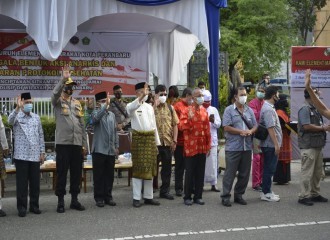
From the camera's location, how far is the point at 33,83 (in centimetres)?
1084

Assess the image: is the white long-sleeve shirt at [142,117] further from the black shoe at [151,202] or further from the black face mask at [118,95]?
the black face mask at [118,95]

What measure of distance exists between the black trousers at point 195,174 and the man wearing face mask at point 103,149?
3.75 feet

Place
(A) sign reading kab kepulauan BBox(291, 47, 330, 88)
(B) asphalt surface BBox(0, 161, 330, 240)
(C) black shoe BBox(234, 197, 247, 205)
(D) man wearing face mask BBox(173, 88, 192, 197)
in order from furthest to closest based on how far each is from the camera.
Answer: (A) sign reading kab kepulauan BBox(291, 47, 330, 88), (D) man wearing face mask BBox(173, 88, 192, 197), (C) black shoe BBox(234, 197, 247, 205), (B) asphalt surface BBox(0, 161, 330, 240)

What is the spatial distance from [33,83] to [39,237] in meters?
4.03

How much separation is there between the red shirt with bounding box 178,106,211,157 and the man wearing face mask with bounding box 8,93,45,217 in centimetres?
220

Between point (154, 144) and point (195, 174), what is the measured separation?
0.80 meters

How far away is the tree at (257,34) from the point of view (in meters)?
26.6

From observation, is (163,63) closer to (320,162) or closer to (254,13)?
(320,162)

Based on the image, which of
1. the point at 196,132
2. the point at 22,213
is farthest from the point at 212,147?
the point at 22,213

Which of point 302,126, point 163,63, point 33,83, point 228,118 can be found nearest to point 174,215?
point 228,118

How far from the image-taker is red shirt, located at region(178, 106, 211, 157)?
9406 millimetres

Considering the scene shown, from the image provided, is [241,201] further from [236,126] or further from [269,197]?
[236,126]

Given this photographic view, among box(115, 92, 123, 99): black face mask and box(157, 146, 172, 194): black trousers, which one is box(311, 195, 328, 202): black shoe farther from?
box(115, 92, 123, 99): black face mask

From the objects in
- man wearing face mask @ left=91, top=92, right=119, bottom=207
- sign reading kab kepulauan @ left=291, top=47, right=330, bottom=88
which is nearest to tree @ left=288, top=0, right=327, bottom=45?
sign reading kab kepulauan @ left=291, top=47, right=330, bottom=88
